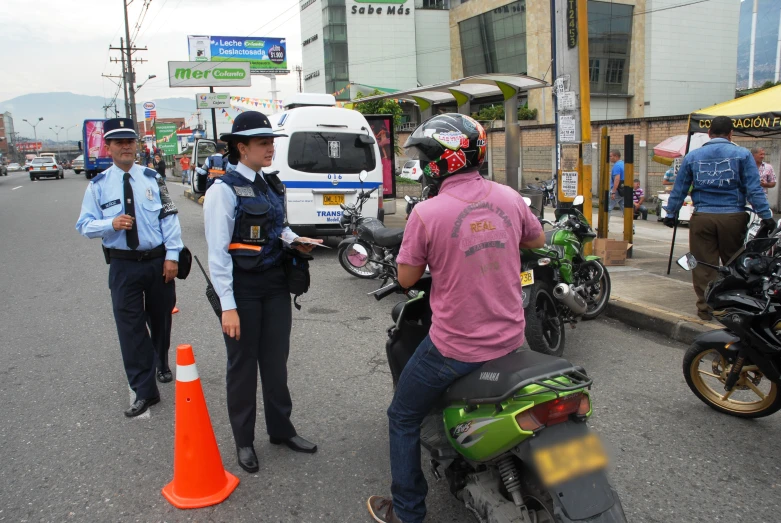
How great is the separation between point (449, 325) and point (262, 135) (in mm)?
1497

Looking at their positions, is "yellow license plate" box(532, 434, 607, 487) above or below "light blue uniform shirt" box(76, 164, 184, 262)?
below

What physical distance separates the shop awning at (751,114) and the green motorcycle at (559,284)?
10.3 ft

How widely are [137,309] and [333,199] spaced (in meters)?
5.92

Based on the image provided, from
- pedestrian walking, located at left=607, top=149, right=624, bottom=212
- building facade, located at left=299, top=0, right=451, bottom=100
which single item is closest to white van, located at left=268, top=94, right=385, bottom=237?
pedestrian walking, located at left=607, top=149, right=624, bottom=212

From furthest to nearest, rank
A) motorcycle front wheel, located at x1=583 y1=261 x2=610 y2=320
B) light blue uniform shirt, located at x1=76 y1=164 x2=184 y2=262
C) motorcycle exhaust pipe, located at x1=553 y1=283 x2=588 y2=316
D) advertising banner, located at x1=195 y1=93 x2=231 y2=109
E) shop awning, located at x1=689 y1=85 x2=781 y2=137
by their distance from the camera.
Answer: advertising banner, located at x1=195 y1=93 x2=231 y2=109 → shop awning, located at x1=689 y1=85 x2=781 y2=137 → motorcycle front wheel, located at x1=583 y1=261 x2=610 y2=320 → motorcycle exhaust pipe, located at x1=553 y1=283 x2=588 y2=316 → light blue uniform shirt, located at x1=76 y1=164 x2=184 y2=262

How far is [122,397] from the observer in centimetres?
452

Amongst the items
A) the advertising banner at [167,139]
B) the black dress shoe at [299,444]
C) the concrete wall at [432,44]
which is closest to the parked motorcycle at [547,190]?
the black dress shoe at [299,444]

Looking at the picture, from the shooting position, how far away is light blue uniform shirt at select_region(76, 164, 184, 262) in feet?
13.4

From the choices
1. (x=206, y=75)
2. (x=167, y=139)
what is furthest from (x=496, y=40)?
(x=167, y=139)

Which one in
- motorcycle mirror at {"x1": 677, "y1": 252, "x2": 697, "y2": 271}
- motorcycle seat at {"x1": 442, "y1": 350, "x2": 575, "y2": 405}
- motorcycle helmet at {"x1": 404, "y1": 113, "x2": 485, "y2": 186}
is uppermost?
motorcycle helmet at {"x1": 404, "y1": 113, "x2": 485, "y2": 186}

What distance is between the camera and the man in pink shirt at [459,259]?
94.2 inches

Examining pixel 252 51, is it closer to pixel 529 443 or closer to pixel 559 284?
pixel 559 284

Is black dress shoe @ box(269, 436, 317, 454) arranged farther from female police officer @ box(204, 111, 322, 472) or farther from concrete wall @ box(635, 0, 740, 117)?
concrete wall @ box(635, 0, 740, 117)

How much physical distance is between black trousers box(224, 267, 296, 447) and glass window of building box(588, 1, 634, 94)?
42.3 metres
